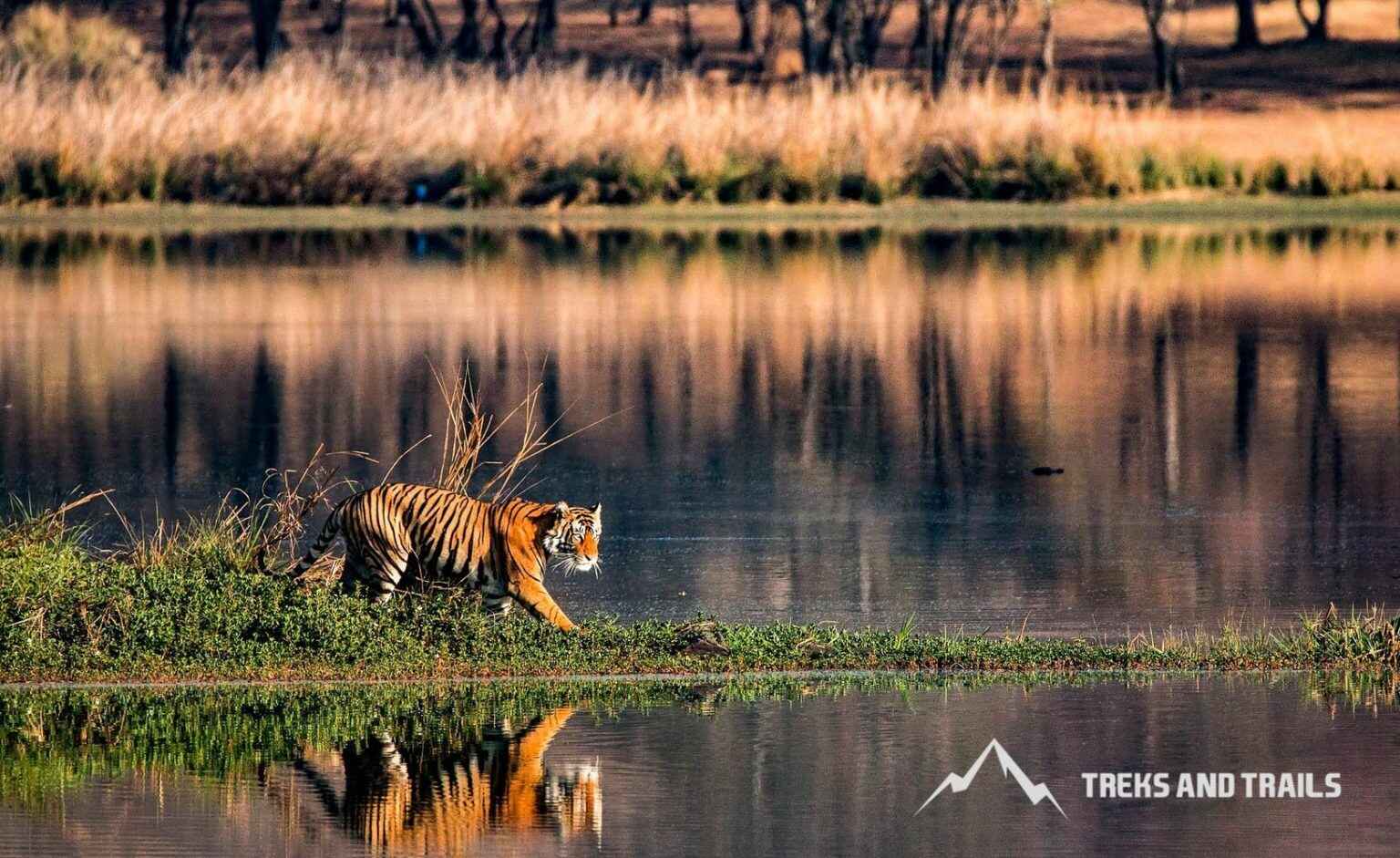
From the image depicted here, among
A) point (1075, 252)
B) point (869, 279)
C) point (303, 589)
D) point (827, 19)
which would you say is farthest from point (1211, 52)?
point (303, 589)

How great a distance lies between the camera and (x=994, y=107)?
1564 inches

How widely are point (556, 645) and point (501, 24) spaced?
5025 cm

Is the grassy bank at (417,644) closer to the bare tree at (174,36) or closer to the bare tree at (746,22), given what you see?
the bare tree at (174,36)

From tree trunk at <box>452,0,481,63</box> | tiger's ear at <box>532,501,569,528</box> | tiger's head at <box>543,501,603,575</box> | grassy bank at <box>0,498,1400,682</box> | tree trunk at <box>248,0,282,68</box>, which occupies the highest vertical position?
tiger's ear at <box>532,501,569,528</box>

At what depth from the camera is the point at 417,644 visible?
1042 centimetres

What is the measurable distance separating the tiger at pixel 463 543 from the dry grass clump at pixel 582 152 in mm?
27458

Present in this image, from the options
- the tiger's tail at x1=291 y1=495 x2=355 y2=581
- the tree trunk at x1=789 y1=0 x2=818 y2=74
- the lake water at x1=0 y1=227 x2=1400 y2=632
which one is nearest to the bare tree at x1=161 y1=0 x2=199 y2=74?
the tree trunk at x1=789 y1=0 x2=818 y2=74

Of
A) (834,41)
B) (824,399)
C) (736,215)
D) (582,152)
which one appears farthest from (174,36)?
(824,399)

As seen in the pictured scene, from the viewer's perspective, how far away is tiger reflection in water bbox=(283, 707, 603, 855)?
27.2 feet

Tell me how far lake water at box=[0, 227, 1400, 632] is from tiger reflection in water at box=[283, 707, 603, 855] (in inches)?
97.9

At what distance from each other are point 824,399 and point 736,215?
60.0 ft

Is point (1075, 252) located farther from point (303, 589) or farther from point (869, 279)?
point (303, 589)

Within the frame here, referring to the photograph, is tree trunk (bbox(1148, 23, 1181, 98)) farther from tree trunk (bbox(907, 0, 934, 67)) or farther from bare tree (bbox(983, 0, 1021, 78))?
tree trunk (bbox(907, 0, 934, 67))

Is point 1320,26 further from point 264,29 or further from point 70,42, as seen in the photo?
point 70,42
